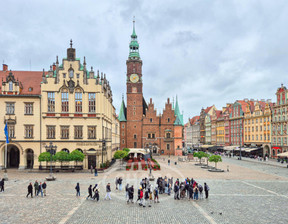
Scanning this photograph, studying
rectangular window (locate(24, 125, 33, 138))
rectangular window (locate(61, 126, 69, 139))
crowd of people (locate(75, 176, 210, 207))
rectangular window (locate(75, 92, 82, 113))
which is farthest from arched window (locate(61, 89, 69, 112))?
crowd of people (locate(75, 176, 210, 207))

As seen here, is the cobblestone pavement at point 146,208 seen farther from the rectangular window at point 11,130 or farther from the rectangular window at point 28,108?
the rectangular window at point 28,108

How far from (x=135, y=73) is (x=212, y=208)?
66.5 m

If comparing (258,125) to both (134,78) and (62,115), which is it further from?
(62,115)

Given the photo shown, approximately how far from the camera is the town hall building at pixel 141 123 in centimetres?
8225

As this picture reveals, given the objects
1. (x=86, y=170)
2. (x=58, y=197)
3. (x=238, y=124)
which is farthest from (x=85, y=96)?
(x=238, y=124)

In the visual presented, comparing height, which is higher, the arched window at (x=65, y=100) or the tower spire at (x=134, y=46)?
the tower spire at (x=134, y=46)

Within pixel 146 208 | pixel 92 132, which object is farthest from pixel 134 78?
pixel 146 208

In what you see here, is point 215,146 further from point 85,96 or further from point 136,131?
point 85,96

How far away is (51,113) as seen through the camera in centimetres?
4175

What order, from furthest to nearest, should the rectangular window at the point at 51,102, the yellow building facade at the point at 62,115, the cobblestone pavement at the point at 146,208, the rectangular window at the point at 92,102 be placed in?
the rectangular window at the point at 92,102
the rectangular window at the point at 51,102
the yellow building facade at the point at 62,115
the cobblestone pavement at the point at 146,208

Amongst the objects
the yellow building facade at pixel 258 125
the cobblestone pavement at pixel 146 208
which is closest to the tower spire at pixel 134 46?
the yellow building facade at pixel 258 125

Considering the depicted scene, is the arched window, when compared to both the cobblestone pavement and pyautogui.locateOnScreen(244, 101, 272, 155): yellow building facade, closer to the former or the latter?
the cobblestone pavement

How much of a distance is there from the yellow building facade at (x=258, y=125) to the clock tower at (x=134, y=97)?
34.1 m

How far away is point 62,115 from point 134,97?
138 feet
